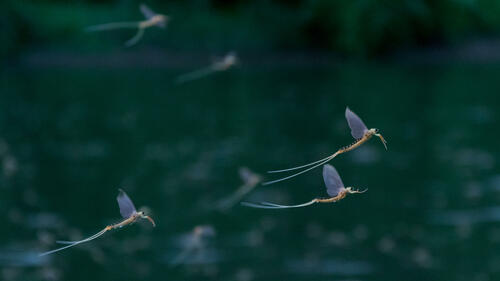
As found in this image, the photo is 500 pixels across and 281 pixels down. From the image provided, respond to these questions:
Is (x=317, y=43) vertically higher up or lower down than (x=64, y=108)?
higher up

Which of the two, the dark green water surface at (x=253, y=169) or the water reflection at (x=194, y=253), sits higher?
the dark green water surface at (x=253, y=169)

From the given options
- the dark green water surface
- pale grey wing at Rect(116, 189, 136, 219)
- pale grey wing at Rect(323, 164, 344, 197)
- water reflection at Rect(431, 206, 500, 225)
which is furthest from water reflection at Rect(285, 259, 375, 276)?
pale grey wing at Rect(323, 164, 344, 197)

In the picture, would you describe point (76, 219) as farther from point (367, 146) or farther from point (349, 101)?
point (349, 101)

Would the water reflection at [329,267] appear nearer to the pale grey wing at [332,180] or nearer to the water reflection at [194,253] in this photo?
the water reflection at [194,253]

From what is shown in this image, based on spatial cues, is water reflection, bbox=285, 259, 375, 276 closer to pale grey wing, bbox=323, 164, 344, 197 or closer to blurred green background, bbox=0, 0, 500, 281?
blurred green background, bbox=0, 0, 500, 281

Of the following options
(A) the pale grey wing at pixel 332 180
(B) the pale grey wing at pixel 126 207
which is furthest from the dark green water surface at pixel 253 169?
(A) the pale grey wing at pixel 332 180

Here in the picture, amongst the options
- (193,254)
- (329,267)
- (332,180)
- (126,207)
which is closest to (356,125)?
(332,180)

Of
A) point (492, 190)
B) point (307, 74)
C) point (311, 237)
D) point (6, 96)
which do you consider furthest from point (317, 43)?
point (311, 237)

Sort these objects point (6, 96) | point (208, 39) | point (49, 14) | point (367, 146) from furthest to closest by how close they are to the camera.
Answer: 1. point (49, 14)
2. point (208, 39)
3. point (6, 96)
4. point (367, 146)
